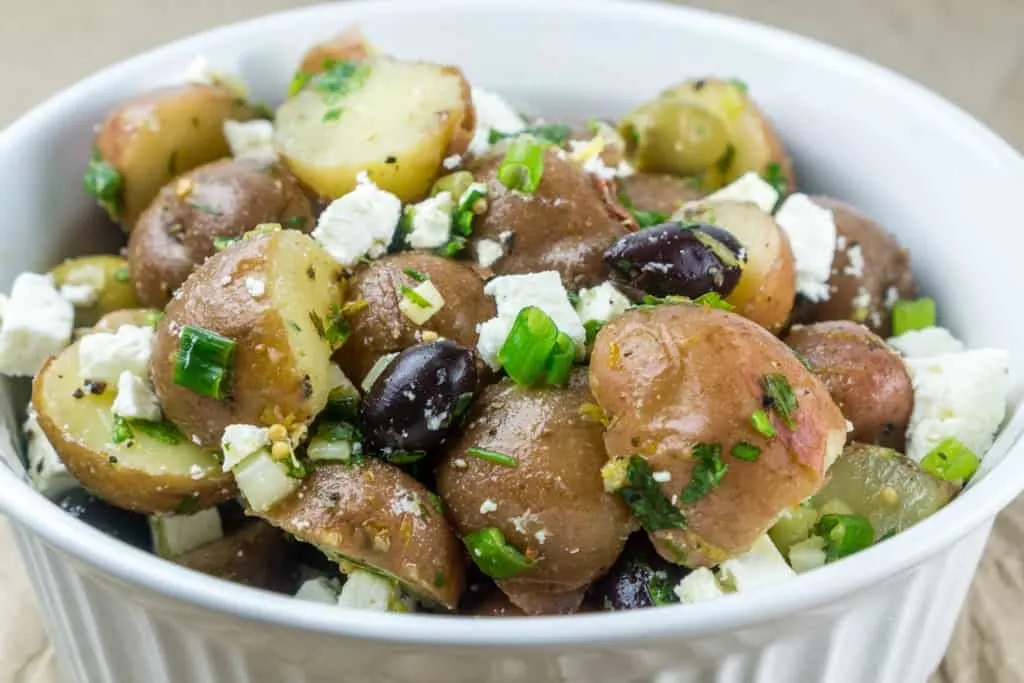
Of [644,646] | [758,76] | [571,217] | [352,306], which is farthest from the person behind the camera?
[758,76]

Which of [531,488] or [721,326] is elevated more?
[721,326]

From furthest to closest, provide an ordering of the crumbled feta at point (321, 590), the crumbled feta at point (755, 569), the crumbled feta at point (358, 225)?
the crumbled feta at point (358, 225), the crumbled feta at point (321, 590), the crumbled feta at point (755, 569)

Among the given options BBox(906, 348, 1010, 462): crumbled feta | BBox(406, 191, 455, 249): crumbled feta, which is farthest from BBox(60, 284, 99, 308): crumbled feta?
BBox(906, 348, 1010, 462): crumbled feta

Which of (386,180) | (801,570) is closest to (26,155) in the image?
(386,180)

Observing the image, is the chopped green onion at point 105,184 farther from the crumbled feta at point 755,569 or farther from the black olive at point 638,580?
the crumbled feta at point 755,569

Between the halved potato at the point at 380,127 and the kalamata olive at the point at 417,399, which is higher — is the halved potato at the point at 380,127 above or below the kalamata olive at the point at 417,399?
above

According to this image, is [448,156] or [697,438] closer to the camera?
[697,438]

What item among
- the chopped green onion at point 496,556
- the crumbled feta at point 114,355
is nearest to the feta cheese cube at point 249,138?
the crumbled feta at point 114,355

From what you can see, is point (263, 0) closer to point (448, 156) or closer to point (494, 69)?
point (494, 69)
